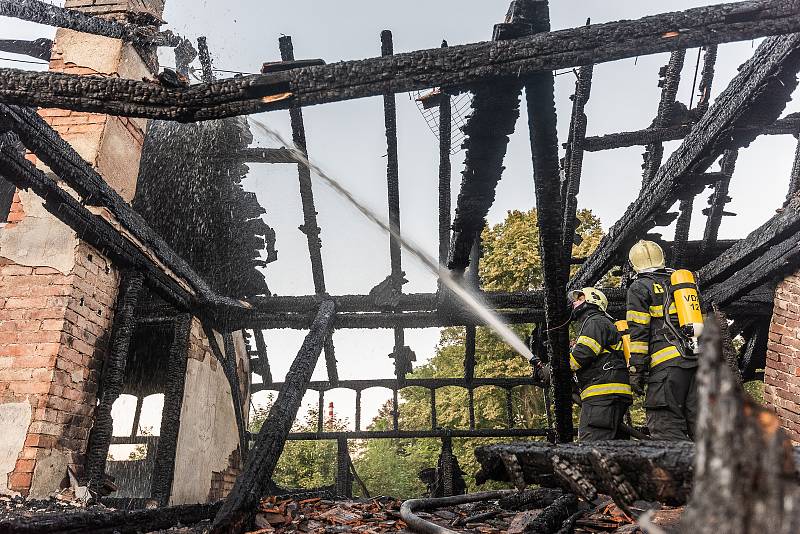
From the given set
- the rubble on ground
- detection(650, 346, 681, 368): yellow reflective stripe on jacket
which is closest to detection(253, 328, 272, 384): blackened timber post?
the rubble on ground

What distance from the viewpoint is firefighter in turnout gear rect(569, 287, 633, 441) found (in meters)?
4.47

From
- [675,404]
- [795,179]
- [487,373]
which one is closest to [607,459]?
[675,404]

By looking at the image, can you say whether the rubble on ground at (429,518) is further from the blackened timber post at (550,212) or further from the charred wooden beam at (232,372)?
the charred wooden beam at (232,372)

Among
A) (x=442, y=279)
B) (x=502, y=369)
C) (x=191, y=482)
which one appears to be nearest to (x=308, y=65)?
(x=442, y=279)

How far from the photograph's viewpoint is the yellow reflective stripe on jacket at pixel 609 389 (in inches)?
177

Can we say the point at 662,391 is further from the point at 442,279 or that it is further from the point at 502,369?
the point at 502,369

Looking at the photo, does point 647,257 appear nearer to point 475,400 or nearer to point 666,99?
point 666,99

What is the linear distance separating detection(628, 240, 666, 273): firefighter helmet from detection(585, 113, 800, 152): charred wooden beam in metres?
1.58

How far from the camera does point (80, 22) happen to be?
4.48 m

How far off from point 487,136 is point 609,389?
102 inches

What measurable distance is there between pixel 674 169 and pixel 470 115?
2.20 metres

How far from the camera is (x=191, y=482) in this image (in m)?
6.82

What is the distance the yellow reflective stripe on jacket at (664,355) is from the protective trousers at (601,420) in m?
0.56

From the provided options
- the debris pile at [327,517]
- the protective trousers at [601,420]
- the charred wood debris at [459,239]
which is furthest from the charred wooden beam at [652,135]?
the debris pile at [327,517]
